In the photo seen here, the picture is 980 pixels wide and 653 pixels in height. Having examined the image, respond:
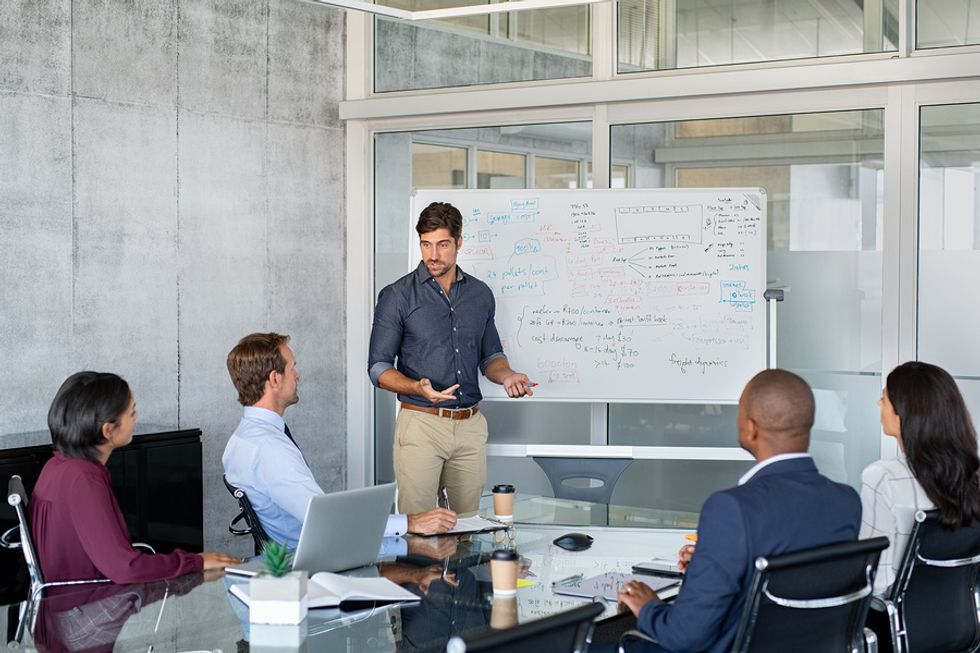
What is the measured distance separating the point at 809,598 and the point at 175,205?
4272mm

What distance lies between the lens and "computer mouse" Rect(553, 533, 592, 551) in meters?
3.15

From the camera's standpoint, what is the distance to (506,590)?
8.52 feet

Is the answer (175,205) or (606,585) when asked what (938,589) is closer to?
(606,585)

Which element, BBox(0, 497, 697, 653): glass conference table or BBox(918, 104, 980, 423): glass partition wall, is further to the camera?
BBox(918, 104, 980, 423): glass partition wall

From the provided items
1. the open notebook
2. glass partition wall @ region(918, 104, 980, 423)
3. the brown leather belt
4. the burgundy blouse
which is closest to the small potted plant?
the open notebook

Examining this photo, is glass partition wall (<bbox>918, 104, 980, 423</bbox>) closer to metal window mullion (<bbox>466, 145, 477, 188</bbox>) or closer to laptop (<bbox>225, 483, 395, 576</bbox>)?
metal window mullion (<bbox>466, 145, 477, 188</bbox>)

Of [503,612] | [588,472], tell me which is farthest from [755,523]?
[588,472]

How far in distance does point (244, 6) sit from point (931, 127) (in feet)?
11.6

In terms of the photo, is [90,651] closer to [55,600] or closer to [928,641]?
[55,600]

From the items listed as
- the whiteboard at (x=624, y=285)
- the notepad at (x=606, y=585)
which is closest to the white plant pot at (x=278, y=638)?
the notepad at (x=606, y=585)

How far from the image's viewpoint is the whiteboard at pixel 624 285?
5.36 metres

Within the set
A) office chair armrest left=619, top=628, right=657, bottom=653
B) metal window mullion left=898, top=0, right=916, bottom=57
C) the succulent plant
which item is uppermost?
metal window mullion left=898, top=0, right=916, bottom=57

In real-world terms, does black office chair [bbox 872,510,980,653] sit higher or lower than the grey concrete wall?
lower

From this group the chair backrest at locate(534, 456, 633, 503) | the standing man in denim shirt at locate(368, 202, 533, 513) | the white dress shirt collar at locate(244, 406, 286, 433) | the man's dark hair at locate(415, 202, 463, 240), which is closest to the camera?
the white dress shirt collar at locate(244, 406, 286, 433)
